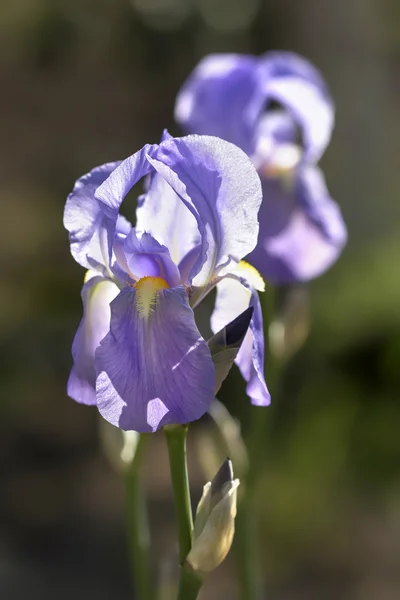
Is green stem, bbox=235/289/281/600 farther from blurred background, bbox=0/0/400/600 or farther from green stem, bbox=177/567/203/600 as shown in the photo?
green stem, bbox=177/567/203/600

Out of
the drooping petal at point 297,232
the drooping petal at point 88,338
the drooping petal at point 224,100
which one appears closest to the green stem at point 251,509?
the drooping petal at point 297,232

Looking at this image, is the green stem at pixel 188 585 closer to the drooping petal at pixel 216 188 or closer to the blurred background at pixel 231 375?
the drooping petal at pixel 216 188

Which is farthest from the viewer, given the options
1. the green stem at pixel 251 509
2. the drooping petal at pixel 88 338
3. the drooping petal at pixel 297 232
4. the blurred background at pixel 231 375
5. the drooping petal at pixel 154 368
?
the blurred background at pixel 231 375

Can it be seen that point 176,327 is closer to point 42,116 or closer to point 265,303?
point 265,303

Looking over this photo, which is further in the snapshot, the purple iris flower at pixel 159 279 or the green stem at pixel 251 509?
the green stem at pixel 251 509

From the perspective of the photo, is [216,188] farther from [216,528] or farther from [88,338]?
[216,528]

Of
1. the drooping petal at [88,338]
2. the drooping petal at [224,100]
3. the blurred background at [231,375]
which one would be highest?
the drooping petal at [224,100]

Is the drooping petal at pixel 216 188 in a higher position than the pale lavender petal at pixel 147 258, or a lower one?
higher

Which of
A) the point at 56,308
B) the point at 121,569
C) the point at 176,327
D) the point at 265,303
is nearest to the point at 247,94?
the point at 265,303
